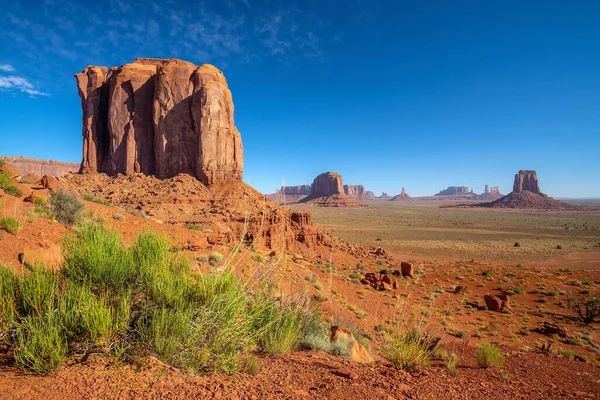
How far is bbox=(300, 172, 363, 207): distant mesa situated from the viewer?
137 metres

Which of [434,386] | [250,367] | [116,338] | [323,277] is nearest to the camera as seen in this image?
[116,338]

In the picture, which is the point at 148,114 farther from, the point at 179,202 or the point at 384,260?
the point at 384,260

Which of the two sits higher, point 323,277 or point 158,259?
point 158,259

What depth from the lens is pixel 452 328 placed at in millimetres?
11773

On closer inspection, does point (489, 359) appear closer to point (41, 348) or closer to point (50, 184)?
point (41, 348)

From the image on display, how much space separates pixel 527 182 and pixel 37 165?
210976 millimetres

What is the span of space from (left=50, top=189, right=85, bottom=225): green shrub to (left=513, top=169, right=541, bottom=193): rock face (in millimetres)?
189861

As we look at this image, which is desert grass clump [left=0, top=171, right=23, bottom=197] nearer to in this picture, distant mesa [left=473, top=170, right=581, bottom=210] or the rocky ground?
the rocky ground

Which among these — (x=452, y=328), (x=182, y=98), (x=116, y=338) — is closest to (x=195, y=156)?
(x=182, y=98)

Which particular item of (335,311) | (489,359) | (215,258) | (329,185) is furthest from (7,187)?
(329,185)

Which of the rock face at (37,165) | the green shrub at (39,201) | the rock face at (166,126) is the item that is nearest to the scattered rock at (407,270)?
the rock face at (166,126)

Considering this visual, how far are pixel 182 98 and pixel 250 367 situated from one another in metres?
36.8

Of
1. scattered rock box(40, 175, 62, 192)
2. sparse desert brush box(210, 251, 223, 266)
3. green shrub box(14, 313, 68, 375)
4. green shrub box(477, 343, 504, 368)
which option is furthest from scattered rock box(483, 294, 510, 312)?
scattered rock box(40, 175, 62, 192)

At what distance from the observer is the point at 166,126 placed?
34094 millimetres
